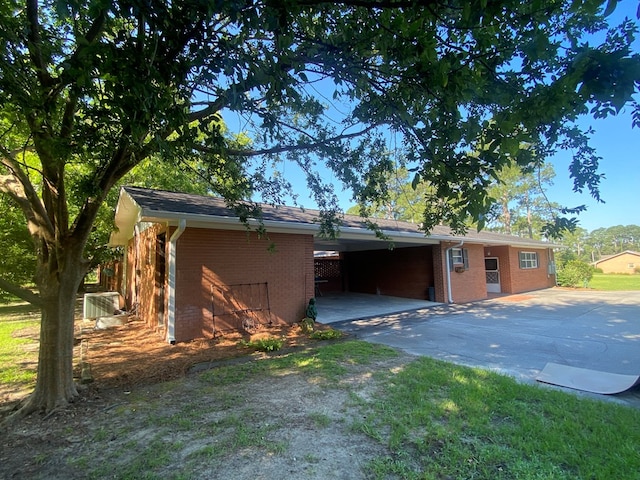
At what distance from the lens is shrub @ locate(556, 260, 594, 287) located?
2194 centimetres

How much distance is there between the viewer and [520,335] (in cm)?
785

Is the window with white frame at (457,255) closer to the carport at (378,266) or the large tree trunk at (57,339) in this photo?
the carport at (378,266)

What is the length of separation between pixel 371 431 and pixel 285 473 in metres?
1.04

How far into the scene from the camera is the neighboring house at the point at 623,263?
5488 cm

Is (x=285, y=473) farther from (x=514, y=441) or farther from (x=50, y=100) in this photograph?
(x=50, y=100)

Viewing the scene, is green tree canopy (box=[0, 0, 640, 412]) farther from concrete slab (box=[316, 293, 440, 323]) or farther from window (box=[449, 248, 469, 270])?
window (box=[449, 248, 469, 270])

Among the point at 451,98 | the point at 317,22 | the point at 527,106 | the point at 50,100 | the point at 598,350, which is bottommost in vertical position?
the point at 598,350

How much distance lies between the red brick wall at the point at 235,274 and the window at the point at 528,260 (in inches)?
639

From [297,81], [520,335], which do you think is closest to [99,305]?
[297,81]

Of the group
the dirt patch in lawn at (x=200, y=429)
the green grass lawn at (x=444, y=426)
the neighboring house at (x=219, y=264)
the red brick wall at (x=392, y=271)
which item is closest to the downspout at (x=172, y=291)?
the neighboring house at (x=219, y=264)

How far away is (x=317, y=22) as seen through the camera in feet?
11.8

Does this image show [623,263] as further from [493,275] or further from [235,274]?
[235,274]

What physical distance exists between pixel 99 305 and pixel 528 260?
22.7 meters

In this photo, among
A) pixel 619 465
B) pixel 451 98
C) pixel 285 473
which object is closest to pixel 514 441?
pixel 619 465
